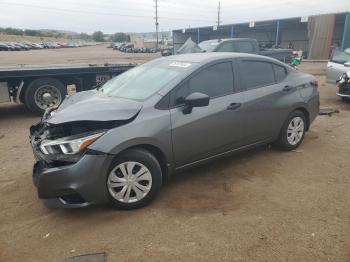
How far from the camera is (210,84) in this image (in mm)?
4355

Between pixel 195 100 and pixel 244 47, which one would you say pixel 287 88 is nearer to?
pixel 195 100

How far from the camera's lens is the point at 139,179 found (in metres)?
3.71

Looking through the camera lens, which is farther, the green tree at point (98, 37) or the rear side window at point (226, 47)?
the green tree at point (98, 37)

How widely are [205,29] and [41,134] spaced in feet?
150

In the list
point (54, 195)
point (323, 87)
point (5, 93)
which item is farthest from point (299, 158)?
point (323, 87)

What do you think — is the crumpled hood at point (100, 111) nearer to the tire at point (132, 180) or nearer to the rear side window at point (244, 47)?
the tire at point (132, 180)

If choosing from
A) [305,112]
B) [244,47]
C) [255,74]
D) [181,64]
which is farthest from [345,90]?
[181,64]

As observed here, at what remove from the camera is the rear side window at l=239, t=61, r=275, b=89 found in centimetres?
472

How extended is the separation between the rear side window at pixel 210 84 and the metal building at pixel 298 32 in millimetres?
26446

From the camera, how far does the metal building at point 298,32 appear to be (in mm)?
31953

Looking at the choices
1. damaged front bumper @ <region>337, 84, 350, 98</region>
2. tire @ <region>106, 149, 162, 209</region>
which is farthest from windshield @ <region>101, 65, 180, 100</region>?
damaged front bumper @ <region>337, 84, 350, 98</region>

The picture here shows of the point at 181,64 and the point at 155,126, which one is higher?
the point at 181,64

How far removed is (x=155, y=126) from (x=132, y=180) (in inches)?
24.8

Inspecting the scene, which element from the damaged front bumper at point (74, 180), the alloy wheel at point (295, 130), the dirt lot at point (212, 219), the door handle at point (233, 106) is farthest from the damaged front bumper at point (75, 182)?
the alloy wheel at point (295, 130)
